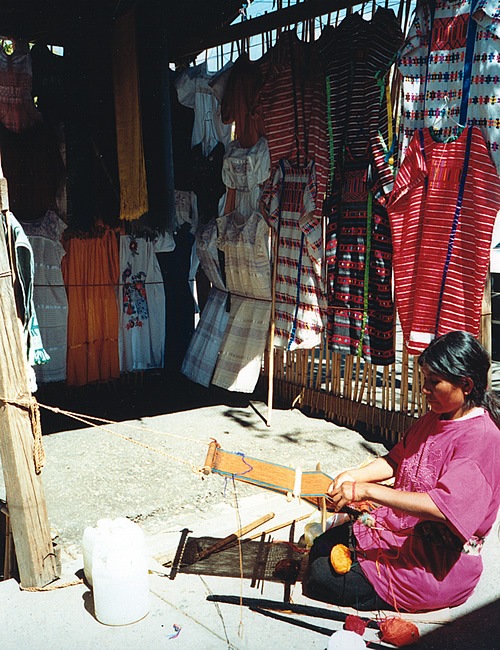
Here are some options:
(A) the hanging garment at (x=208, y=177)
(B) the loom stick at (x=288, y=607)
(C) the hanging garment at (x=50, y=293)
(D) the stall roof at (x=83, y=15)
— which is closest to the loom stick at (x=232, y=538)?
(B) the loom stick at (x=288, y=607)

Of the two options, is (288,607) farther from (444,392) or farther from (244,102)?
(244,102)

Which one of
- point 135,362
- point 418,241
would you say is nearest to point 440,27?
point 418,241

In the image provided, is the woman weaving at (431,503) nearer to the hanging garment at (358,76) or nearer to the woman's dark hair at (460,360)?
the woman's dark hair at (460,360)

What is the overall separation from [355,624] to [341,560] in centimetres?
25

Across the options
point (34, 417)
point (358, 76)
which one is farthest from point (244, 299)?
point (34, 417)

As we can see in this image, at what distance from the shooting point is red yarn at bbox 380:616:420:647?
2.57 meters

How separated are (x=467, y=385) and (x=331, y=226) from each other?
9.34 ft

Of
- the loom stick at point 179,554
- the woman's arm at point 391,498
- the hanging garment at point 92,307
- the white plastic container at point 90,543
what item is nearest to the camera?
the woman's arm at point 391,498

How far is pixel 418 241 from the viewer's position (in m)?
4.41

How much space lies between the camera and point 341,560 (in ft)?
8.96

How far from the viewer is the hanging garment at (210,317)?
6.45 meters

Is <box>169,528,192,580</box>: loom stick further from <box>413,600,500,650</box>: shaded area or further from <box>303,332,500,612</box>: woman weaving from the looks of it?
<box>413,600,500,650</box>: shaded area

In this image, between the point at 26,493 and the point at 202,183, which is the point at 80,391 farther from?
the point at 26,493

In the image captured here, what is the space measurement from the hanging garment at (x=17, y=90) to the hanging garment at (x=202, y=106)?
1446mm
